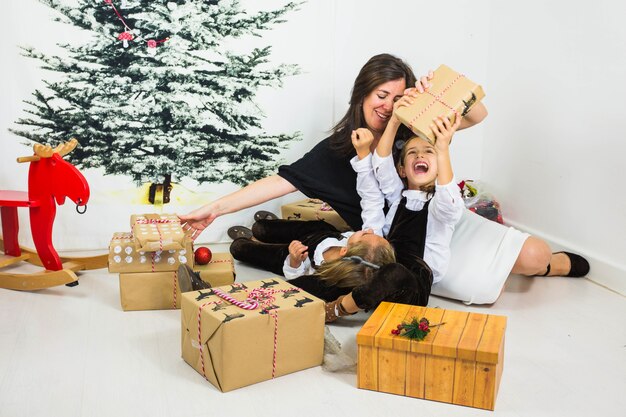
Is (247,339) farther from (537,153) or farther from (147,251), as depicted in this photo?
(537,153)

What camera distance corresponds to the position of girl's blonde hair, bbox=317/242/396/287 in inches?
96.4

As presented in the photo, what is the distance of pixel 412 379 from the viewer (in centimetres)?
199

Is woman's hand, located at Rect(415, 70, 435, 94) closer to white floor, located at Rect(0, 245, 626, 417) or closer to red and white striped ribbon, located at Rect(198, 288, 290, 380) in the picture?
white floor, located at Rect(0, 245, 626, 417)

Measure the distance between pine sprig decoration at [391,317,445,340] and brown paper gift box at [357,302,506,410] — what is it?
2 cm

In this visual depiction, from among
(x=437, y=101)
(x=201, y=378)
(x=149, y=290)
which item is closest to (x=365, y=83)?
(x=437, y=101)

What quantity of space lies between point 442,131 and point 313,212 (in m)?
1.08

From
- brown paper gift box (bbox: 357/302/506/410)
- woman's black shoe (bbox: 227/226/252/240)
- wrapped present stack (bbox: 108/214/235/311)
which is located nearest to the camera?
brown paper gift box (bbox: 357/302/506/410)

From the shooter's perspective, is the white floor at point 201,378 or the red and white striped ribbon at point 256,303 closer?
the white floor at point 201,378

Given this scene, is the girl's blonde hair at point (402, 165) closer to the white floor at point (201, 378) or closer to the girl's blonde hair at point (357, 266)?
the girl's blonde hair at point (357, 266)

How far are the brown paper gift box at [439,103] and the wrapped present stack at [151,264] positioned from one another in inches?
35.2

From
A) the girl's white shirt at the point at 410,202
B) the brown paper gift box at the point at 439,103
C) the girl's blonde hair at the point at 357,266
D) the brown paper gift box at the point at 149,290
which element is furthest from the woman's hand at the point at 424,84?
the brown paper gift box at the point at 149,290

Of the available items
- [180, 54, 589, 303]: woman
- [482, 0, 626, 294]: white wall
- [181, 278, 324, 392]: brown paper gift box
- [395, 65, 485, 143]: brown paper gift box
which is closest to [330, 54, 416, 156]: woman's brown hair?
[180, 54, 589, 303]: woman

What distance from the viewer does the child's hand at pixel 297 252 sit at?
2.77 metres

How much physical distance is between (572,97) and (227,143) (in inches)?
63.2
